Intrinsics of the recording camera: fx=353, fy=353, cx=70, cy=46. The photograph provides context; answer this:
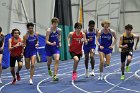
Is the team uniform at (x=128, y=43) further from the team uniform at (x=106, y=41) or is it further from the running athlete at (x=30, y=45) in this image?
the running athlete at (x=30, y=45)

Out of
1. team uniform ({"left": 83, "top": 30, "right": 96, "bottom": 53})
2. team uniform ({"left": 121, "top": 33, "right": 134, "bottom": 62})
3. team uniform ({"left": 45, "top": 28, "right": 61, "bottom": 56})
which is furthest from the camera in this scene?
team uniform ({"left": 83, "top": 30, "right": 96, "bottom": 53})

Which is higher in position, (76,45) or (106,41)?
(106,41)

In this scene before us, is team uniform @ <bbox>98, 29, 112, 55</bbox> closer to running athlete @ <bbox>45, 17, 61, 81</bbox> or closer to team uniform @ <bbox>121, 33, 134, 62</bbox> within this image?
team uniform @ <bbox>121, 33, 134, 62</bbox>

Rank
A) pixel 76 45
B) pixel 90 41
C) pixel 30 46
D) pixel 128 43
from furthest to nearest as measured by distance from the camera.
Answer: pixel 90 41 → pixel 76 45 → pixel 128 43 → pixel 30 46

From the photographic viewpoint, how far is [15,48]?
1053 centimetres

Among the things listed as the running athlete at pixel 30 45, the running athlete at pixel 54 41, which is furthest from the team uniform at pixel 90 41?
the running athlete at pixel 30 45

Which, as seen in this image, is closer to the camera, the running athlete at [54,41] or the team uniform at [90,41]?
the running athlete at [54,41]

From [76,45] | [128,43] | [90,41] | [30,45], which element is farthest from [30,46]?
[128,43]

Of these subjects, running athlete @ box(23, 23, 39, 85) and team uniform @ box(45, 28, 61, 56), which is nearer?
running athlete @ box(23, 23, 39, 85)

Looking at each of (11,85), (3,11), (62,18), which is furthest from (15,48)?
(62,18)

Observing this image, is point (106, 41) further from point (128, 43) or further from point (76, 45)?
point (76, 45)

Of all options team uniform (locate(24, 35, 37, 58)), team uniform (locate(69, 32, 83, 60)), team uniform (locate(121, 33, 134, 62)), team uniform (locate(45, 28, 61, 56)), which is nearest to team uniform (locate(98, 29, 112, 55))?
team uniform (locate(121, 33, 134, 62))

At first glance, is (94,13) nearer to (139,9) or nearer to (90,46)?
(139,9)

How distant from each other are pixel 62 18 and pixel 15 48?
1403 centimetres
